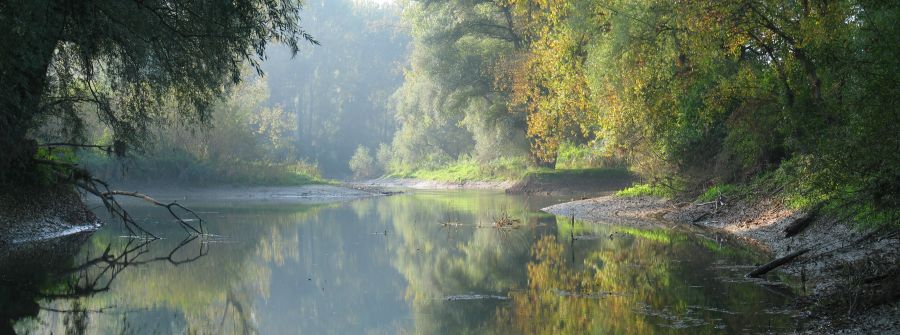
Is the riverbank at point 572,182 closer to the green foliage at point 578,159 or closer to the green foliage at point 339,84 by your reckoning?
the green foliage at point 578,159

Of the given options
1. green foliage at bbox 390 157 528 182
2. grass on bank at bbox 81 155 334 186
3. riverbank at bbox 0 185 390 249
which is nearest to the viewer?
riverbank at bbox 0 185 390 249

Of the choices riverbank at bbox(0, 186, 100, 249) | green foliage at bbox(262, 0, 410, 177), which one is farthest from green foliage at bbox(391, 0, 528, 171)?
green foliage at bbox(262, 0, 410, 177)

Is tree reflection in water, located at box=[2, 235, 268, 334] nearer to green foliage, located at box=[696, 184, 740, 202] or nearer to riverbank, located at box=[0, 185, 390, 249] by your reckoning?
riverbank, located at box=[0, 185, 390, 249]

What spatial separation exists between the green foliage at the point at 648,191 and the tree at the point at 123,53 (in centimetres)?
1383

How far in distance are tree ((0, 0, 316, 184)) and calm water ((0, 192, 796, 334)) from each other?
2760mm

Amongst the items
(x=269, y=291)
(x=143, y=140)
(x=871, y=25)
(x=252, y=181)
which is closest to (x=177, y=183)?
(x=252, y=181)

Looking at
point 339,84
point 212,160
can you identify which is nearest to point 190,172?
point 212,160

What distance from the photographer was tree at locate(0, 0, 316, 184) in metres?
10.6

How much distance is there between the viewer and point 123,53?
13.1 meters

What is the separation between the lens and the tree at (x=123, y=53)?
34.8ft

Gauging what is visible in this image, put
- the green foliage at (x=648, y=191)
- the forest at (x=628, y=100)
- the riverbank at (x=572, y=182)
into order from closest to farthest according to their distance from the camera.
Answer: the forest at (x=628, y=100) < the green foliage at (x=648, y=191) < the riverbank at (x=572, y=182)

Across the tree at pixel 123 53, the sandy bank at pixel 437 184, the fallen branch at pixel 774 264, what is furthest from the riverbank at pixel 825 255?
the sandy bank at pixel 437 184

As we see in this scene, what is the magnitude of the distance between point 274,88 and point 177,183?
62845mm

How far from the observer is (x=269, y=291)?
528 inches
